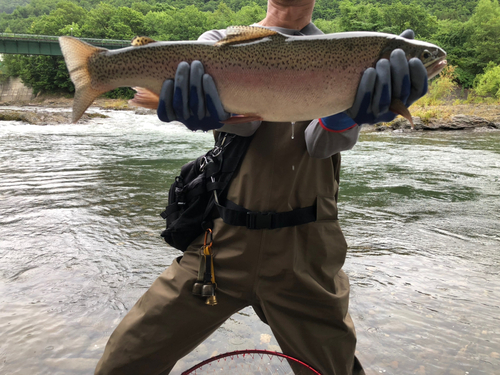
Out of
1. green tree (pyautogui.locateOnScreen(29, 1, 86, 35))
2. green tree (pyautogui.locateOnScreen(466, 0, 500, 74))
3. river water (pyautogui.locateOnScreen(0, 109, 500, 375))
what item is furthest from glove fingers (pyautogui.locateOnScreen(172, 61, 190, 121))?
green tree (pyautogui.locateOnScreen(29, 1, 86, 35))

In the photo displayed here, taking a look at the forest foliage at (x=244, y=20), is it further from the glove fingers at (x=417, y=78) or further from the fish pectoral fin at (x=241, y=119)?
the glove fingers at (x=417, y=78)

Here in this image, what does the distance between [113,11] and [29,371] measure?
83011 millimetres

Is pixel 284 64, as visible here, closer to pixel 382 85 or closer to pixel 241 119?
pixel 241 119

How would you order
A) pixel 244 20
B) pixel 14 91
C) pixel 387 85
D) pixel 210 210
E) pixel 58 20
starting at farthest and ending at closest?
pixel 244 20 < pixel 58 20 < pixel 14 91 < pixel 210 210 < pixel 387 85

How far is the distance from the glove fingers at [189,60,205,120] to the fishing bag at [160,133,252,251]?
0.26m

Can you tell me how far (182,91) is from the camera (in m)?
1.74

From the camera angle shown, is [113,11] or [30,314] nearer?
[30,314]

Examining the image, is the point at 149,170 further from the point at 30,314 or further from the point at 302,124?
the point at 302,124

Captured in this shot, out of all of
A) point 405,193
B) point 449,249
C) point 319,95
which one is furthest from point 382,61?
point 405,193

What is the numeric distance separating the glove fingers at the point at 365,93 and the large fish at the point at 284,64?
0.04 meters

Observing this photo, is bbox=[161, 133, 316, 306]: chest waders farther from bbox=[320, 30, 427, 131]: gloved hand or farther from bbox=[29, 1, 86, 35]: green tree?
bbox=[29, 1, 86, 35]: green tree

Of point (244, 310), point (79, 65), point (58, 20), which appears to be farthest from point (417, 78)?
point (58, 20)

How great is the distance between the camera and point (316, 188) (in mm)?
1910

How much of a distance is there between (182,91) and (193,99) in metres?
0.06
